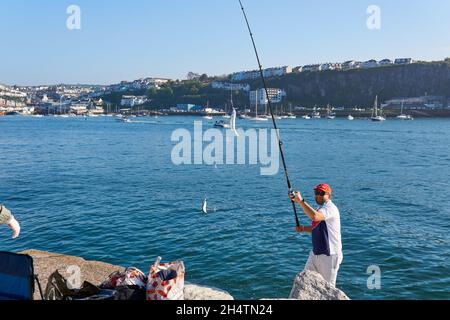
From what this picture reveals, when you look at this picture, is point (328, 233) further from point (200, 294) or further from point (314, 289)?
point (200, 294)

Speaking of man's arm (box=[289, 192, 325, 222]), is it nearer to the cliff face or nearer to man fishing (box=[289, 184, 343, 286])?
man fishing (box=[289, 184, 343, 286])

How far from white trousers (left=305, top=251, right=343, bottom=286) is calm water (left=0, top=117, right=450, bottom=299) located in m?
3.91

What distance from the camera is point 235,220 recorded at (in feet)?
61.2

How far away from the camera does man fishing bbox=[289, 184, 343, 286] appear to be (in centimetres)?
617

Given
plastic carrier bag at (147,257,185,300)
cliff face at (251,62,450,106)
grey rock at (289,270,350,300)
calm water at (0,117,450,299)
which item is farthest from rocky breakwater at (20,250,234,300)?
cliff face at (251,62,450,106)

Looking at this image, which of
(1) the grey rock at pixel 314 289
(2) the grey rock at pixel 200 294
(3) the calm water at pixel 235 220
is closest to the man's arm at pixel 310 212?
(1) the grey rock at pixel 314 289

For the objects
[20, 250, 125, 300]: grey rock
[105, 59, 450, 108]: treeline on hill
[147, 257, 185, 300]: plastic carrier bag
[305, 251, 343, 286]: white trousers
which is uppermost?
[105, 59, 450, 108]: treeline on hill

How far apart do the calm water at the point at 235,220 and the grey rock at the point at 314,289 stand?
4.21m

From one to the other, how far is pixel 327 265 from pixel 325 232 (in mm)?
651

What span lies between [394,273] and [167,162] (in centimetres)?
3135

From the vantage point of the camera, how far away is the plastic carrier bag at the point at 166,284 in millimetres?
4945

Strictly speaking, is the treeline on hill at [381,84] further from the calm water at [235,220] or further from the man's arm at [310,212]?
the man's arm at [310,212]

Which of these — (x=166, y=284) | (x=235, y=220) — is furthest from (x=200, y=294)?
(x=235, y=220)
